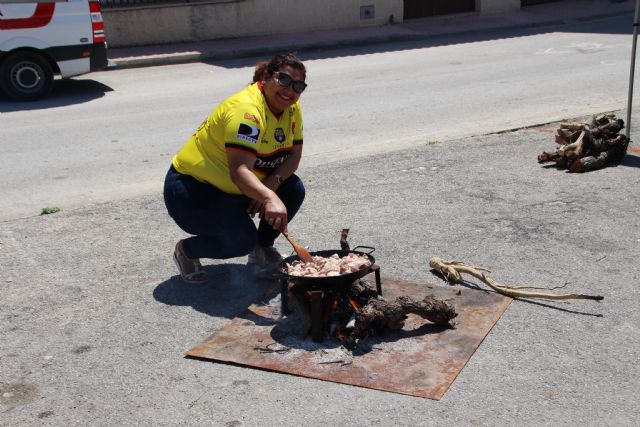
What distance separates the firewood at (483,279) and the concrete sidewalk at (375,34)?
482 inches

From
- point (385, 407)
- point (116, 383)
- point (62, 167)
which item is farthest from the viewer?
point (62, 167)

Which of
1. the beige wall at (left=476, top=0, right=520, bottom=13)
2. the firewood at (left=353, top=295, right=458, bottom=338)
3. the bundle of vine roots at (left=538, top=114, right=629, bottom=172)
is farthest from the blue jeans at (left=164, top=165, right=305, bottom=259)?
the beige wall at (left=476, top=0, right=520, bottom=13)

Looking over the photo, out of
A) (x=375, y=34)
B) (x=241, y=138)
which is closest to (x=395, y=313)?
(x=241, y=138)

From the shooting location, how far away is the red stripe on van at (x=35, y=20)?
12805mm

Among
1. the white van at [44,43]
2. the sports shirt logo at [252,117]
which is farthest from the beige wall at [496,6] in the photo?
the sports shirt logo at [252,117]

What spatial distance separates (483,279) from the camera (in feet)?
17.4

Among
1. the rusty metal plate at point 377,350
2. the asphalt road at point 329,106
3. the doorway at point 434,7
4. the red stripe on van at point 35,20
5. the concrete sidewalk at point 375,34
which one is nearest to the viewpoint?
the rusty metal plate at point 377,350

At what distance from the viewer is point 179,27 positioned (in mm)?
19016

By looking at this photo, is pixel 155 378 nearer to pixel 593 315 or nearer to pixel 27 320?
pixel 27 320

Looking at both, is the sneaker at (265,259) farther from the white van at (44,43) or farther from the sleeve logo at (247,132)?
the white van at (44,43)

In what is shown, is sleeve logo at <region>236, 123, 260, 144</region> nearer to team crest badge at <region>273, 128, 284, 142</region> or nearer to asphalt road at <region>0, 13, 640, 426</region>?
team crest badge at <region>273, 128, 284, 142</region>

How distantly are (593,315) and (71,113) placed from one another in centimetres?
945

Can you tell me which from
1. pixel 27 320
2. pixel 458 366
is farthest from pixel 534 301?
pixel 27 320

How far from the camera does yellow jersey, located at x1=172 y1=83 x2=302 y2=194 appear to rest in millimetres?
4934
